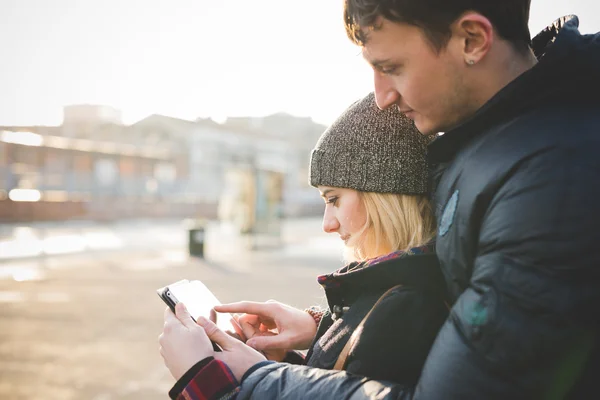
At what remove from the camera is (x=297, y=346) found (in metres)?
2.03

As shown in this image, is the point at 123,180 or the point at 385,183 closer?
the point at 385,183

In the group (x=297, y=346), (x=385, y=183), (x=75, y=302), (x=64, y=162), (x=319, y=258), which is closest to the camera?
(x=385, y=183)

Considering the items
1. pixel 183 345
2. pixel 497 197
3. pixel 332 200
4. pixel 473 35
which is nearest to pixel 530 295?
pixel 497 197

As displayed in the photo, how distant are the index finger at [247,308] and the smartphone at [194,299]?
0.06m

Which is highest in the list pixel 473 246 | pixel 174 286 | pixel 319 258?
pixel 473 246

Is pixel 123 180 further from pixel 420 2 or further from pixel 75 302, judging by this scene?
pixel 420 2

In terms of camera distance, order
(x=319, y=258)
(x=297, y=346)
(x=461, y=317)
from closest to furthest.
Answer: (x=461, y=317) < (x=297, y=346) < (x=319, y=258)

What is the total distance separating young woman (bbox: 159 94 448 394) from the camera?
52.2 inches

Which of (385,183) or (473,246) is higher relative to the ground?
(385,183)

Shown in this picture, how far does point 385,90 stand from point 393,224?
495 millimetres

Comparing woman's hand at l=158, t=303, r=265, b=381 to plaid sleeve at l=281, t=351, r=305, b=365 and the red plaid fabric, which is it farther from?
plaid sleeve at l=281, t=351, r=305, b=365

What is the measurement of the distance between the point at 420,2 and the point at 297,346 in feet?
4.26

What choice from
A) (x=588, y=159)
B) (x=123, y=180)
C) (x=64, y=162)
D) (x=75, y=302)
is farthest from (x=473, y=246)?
(x=123, y=180)

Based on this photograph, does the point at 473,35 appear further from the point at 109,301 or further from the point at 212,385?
the point at 109,301
